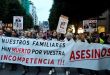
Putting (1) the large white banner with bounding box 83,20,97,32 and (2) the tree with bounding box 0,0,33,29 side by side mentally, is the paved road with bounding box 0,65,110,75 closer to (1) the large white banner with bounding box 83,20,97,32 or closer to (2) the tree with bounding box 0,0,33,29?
(1) the large white banner with bounding box 83,20,97,32

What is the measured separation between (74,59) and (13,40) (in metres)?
2.64

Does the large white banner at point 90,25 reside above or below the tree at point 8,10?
below

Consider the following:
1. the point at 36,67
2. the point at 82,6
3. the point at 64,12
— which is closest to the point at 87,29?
the point at 36,67

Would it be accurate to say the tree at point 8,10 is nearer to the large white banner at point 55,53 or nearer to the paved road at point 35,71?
the paved road at point 35,71

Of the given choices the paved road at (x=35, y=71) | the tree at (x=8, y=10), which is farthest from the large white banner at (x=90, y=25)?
the tree at (x=8, y=10)

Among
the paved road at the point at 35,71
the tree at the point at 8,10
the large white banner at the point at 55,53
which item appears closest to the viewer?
the large white banner at the point at 55,53

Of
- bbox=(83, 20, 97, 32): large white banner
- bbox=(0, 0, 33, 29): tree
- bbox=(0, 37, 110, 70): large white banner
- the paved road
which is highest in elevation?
bbox=(0, 0, 33, 29): tree

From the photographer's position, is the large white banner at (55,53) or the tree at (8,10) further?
the tree at (8,10)

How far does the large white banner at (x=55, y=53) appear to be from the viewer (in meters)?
16.4

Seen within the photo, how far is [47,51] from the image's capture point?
17.0 m

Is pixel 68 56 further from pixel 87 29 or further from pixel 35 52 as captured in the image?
pixel 87 29

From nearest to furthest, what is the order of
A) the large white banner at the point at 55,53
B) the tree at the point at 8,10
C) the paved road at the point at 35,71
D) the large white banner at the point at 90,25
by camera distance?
the large white banner at the point at 55,53 < the paved road at the point at 35,71 < the large white banner at the point at 90,25 < the tree at the point at 8,10

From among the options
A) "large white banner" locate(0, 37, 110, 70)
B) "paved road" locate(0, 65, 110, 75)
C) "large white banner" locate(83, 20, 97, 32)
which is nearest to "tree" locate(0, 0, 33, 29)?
"large white banner" locate(83, 20, 97, 32)

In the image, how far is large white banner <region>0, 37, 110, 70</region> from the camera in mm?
16422
